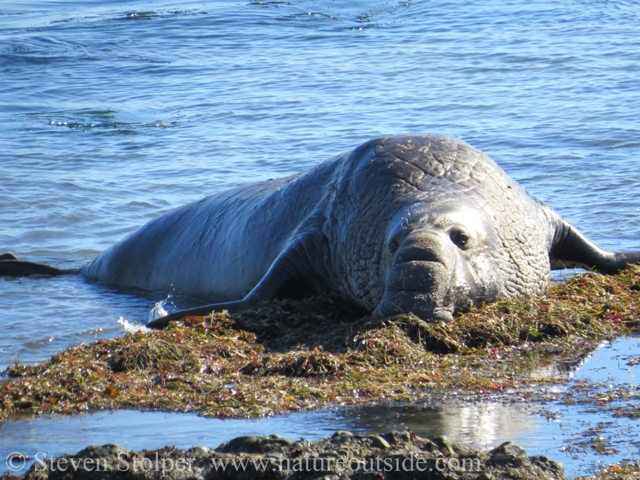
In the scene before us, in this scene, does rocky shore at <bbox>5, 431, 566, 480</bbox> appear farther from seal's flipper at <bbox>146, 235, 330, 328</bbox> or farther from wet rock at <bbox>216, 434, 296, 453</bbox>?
seal's flipper at <bbox>146, 235, 330, 328</bbox>

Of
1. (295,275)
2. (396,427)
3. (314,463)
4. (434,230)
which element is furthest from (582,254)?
(314,463)

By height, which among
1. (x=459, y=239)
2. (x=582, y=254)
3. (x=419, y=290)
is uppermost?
(x=459, y=239)

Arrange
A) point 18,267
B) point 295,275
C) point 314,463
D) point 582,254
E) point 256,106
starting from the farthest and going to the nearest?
point 256,106
point 18,267
point 582,254
point 295,275
point 314,463

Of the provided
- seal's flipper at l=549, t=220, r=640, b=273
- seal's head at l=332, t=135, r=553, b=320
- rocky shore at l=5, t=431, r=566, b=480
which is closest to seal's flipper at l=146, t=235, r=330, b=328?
seal's head at l=332, t=135, r=553, b=320

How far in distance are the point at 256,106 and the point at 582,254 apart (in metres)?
12.8

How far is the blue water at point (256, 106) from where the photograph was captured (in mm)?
13023

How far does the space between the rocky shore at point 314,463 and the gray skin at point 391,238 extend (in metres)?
2.82

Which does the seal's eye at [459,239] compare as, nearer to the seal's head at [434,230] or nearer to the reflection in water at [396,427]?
the seal's head at [434,230]

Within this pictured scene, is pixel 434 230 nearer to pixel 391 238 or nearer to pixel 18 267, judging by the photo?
pixel 391 238

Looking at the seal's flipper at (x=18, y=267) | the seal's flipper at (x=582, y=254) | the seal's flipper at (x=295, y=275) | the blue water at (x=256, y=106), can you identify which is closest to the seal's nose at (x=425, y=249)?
the seal's flipper at (x=295, y=275)

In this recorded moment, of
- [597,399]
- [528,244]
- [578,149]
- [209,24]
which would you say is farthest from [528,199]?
[209,24]

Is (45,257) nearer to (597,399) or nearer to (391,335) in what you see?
(391,335)

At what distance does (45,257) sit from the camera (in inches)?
493

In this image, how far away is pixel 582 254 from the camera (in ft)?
30.4
